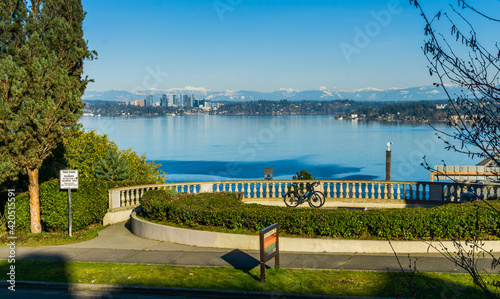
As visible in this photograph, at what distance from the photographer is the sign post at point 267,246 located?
36.2ft

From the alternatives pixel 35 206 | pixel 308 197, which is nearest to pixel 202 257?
pixel 35 206

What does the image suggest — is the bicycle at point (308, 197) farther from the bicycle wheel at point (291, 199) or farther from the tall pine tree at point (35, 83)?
the tall pine tree at point (35, 83)

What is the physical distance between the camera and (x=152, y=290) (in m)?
10.9

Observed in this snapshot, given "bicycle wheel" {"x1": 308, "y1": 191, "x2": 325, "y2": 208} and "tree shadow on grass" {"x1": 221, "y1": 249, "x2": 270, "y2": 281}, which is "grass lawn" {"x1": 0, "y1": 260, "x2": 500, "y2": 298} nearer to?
"tree shadow on grass" {"x1": 221, "y1": 249, "x2": 270, "y2": 281}

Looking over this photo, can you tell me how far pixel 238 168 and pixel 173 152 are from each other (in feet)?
103

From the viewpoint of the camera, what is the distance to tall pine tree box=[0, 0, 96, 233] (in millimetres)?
15828

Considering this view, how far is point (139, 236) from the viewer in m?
16.8

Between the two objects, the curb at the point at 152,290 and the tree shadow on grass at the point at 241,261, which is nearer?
the curb at the point at 152,290

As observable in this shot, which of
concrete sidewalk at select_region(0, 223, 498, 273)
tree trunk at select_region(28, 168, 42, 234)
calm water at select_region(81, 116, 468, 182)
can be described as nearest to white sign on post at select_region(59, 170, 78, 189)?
tree trunk at select_region(28, 168, 42, 234)

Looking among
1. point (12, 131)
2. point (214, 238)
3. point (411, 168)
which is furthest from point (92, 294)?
point (411, 168)

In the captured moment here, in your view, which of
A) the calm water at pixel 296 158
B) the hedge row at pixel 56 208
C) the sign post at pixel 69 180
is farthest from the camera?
the calm water at pixel 296 158

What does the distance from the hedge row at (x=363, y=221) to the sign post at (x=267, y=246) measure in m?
2.75

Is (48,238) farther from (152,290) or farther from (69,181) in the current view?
(152,290)

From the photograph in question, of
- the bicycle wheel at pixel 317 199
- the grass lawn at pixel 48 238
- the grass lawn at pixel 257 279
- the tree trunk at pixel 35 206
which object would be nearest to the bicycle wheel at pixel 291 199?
the bicycle wheel at pixel 317 199
